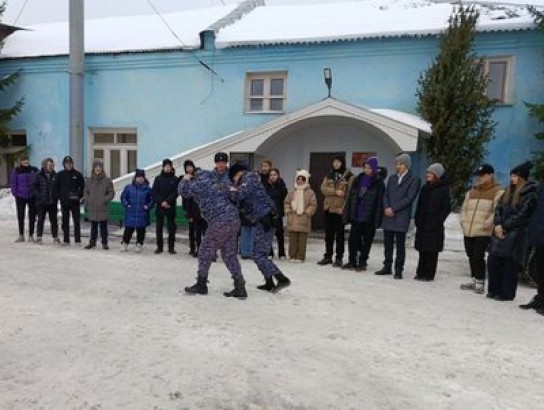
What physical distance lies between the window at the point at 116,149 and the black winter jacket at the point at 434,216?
10243mm

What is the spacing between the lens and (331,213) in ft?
24.7

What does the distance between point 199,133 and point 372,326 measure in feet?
33.6

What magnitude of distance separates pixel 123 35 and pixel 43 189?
27.1 feet

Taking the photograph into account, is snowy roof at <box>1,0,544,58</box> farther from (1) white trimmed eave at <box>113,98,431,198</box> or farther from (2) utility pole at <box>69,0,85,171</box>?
(1) white trimmed eave at <box>113,98,431,198</box>

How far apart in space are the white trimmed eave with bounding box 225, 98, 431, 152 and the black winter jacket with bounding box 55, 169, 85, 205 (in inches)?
142

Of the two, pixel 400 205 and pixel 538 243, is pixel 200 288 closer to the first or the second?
pixel 400 205

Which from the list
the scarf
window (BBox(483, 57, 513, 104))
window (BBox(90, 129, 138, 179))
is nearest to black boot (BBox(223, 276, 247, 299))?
the scarf

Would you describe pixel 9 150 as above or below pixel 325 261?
above

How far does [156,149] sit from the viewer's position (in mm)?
14047

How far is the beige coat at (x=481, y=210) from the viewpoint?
5.93m

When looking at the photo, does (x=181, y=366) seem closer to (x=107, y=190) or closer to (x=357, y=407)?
(x=357, y=407)

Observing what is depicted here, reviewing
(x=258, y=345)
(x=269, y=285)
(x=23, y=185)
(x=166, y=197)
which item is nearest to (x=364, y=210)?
(x=269, y=285)

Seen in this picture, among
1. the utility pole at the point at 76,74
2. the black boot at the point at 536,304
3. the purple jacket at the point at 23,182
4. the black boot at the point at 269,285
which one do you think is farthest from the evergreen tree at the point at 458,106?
the utility pole at the point at 76,74

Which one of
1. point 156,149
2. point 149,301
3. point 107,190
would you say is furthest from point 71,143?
point 149,301
